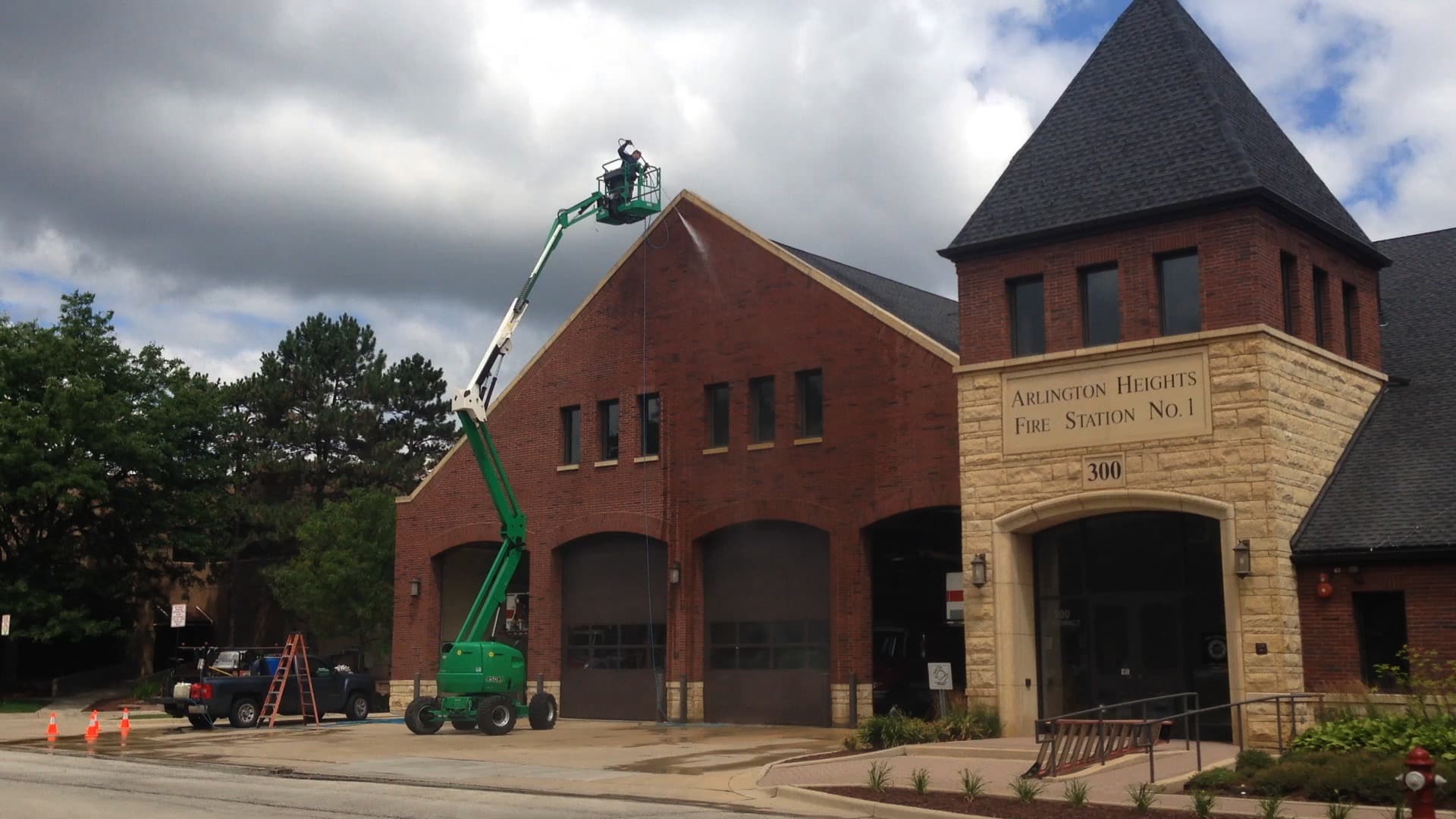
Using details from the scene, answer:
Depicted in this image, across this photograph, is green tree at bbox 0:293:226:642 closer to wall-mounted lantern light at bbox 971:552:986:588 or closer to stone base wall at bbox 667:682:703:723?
stone base wall at bbox 667:682:703:723

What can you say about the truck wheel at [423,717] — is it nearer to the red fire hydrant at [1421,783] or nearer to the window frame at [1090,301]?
the window frame at [1090,301]

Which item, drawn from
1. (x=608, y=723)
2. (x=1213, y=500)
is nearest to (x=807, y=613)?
(x=608, y=723)

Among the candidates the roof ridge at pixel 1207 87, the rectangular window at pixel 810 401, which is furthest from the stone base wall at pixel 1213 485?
the rectangular window at pixel 810 401

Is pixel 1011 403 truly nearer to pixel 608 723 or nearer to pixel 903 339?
pixel 903 339

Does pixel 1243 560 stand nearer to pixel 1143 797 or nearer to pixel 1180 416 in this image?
pixel 1180 416

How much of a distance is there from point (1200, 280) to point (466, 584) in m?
23.2

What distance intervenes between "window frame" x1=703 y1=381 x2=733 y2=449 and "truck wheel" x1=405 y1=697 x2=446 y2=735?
348 inches

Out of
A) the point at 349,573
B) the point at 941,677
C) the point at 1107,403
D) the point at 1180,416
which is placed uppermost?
the point at 1107,403

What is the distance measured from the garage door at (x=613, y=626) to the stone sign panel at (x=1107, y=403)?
11738mm

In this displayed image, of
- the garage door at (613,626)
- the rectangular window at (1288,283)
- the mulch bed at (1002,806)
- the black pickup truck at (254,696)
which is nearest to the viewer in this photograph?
the mulch bed at (1002,806)

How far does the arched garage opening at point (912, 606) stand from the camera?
3114 centimetres

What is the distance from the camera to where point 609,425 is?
119ft

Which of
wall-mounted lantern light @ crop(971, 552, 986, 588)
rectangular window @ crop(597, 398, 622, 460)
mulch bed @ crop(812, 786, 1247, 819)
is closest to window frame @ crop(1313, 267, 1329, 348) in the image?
wall-mounted lantern light @ crop(971, 552, 986, 588)

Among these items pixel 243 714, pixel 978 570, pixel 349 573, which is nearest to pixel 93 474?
pixel 349 573
